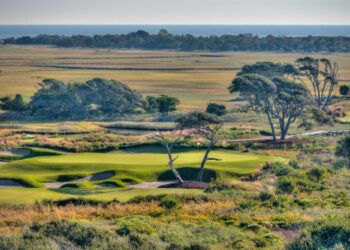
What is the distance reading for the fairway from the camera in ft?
95.3

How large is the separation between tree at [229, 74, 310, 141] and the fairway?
932 cm

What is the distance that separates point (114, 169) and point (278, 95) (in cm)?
1863

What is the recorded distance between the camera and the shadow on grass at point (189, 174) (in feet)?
111

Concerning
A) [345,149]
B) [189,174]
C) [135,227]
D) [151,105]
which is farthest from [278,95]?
[135,227]

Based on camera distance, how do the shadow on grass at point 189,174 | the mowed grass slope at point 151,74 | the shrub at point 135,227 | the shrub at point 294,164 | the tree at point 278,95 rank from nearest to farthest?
the shrub at point 135,227 → the shadow on grass at point 189,174 → the shrub at point 294,164 → the tree at point 278,95 → the mowed grass slope at point 151,74

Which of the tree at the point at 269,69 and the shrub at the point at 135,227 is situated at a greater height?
the tree at the point at 269,69

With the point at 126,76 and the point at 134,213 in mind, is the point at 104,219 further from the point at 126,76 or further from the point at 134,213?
the point at 126,76

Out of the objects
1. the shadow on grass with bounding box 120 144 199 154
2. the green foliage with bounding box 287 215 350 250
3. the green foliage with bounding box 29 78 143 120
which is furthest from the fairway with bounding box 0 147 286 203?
the green foliage with bounding box 29 78 143 120

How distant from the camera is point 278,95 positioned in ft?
159

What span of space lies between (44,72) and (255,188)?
9308 centimetres

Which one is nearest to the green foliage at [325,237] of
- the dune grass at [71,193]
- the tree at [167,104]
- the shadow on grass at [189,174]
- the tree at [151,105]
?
the dune grass at [71,193]

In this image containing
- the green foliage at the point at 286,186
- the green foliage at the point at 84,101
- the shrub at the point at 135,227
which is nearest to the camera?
the shrub at the point at 135,227

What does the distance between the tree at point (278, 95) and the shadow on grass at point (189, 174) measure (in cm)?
1483

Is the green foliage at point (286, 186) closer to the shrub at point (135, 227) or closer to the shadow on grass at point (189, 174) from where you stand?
the shadow on grass at point (189, 174)
